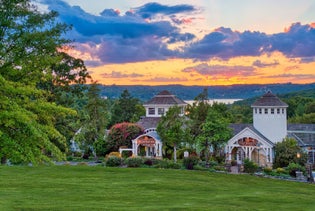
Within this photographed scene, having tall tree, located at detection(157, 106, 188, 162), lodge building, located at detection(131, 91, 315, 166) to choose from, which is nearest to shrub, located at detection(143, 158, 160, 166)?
tall tree, located at detection(157, 106, 188, 162)

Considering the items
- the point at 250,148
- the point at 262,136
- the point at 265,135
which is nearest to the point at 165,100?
the point at 265,135

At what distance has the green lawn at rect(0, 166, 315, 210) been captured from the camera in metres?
14.7

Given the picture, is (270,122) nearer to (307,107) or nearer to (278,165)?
(278,165)

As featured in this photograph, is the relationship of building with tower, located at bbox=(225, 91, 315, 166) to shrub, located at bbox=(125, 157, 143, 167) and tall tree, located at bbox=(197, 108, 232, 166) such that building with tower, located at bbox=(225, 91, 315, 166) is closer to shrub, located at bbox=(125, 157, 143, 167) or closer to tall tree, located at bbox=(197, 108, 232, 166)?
tall tree, located at bbox=(197, 108, 232, 166)

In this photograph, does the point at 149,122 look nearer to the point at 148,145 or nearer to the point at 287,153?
the point at 148,145

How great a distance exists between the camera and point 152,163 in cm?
3183

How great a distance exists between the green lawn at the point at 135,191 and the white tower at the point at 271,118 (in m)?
18.5

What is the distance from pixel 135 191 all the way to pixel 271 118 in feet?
96.1

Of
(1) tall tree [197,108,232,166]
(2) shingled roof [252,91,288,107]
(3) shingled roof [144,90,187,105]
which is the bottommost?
(1) tall tree [197,108,232,166]

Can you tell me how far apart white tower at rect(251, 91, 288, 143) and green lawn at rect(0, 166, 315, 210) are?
60.5 feet

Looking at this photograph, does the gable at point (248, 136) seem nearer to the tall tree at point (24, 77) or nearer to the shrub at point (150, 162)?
the shrub at point (150, 162)

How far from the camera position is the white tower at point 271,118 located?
145 ft

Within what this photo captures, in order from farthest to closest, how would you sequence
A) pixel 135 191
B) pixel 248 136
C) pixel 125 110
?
pixel 125 110
pixel 248 136
pixel 135 191

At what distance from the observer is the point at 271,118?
4462cm
